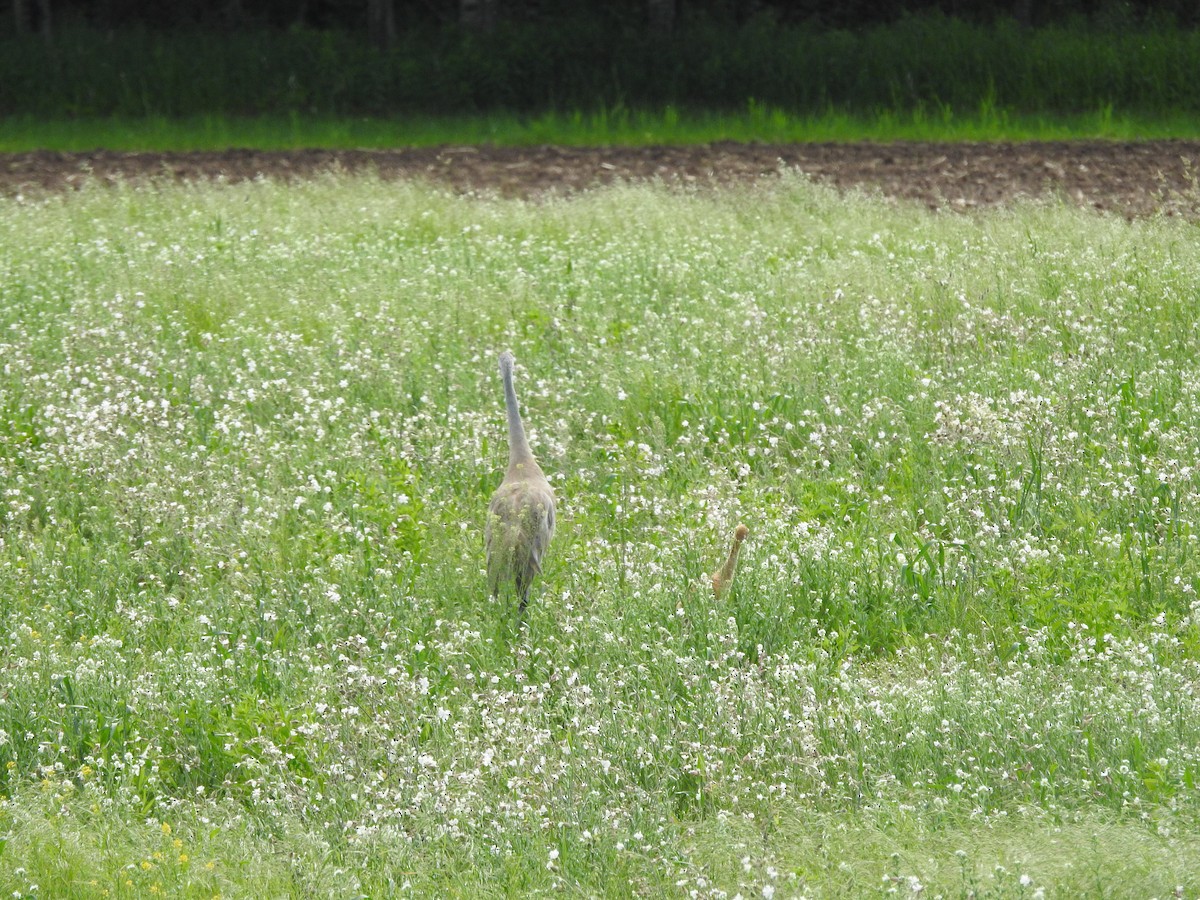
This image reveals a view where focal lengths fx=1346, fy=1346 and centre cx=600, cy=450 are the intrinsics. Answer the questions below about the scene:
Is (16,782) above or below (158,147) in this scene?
below

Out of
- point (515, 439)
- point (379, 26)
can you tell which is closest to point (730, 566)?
point (515, 439)

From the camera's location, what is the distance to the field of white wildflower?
4.68m

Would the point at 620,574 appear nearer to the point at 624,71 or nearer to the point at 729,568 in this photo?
the point at 729,568

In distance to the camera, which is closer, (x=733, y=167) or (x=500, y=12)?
(x=733, y=167)

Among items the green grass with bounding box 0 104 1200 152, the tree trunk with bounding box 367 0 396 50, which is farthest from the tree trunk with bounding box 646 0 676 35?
the tree trunk with bounding box 367 0 396 50

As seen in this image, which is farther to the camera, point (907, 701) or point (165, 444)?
point (165, 444)

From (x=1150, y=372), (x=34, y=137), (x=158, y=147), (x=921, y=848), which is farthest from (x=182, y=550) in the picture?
(x=34, y=137)

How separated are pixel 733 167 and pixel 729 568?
1253 centimetres

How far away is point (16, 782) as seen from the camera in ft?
17.6

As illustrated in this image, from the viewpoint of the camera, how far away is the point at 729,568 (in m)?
6.51

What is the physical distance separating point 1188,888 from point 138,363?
326 inches

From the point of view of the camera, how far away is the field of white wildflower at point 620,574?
15.4ft

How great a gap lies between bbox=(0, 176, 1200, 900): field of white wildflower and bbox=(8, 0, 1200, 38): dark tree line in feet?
58.8

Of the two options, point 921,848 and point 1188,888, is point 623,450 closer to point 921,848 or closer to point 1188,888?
point 921,848
